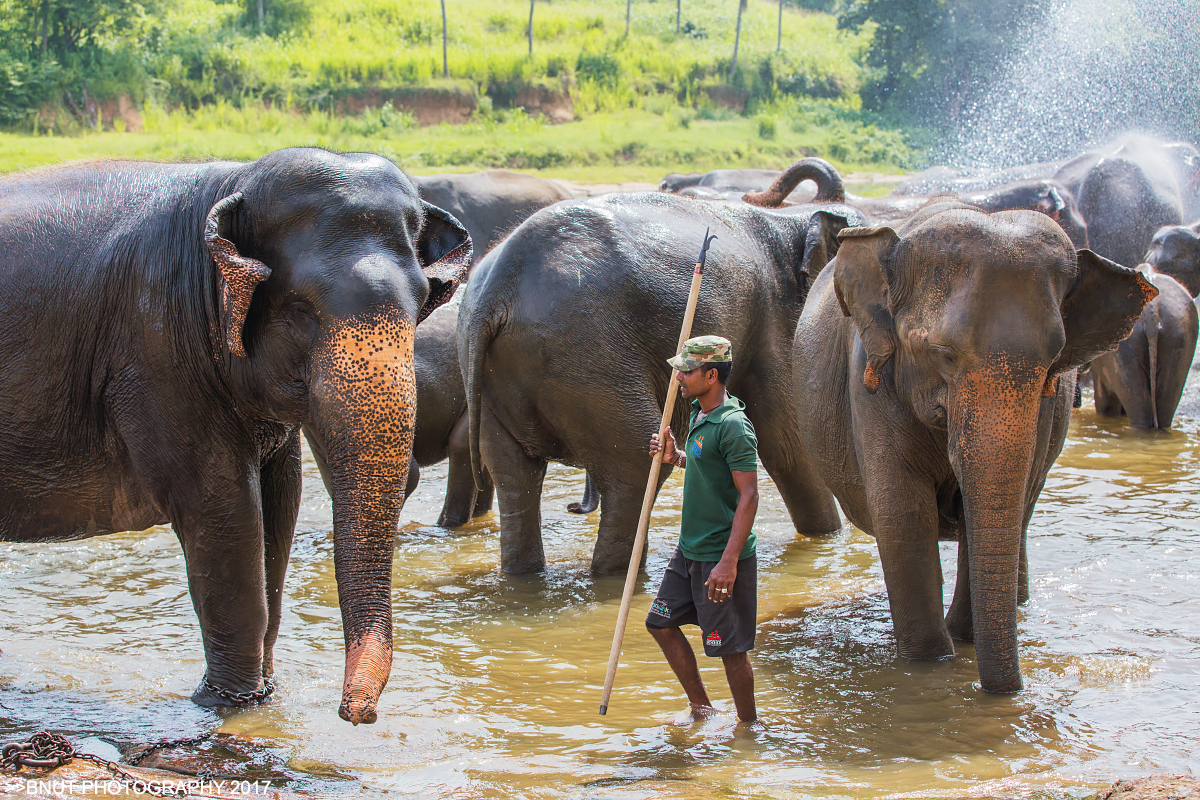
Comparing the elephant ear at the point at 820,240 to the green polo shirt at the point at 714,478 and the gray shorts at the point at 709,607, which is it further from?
the gray shorts at the point at 709,607

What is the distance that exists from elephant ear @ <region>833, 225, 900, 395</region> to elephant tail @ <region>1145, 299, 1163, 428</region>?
582cm

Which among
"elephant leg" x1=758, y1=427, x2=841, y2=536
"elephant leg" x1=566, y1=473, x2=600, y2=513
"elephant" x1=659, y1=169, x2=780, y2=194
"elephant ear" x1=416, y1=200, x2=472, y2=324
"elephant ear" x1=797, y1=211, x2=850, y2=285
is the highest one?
"elephant ear" x1=416, y1=200, x2=472, y2=324

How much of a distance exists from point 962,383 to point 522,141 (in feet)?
68.2

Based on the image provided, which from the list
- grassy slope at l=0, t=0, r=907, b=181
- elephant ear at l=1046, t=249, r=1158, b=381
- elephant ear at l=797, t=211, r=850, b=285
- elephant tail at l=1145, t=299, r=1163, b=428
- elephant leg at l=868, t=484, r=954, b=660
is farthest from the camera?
grassy slope at l=0, t=0, r=907, b=181

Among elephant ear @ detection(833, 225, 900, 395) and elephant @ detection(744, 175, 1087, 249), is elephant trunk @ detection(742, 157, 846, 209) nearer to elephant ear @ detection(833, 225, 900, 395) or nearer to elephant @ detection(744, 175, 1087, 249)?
elephant @ detection(744, 175, 1087, 249)

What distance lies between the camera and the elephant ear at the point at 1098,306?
411cm

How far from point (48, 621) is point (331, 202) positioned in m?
2.86

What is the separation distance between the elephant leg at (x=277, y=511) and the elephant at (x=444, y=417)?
2.57 m

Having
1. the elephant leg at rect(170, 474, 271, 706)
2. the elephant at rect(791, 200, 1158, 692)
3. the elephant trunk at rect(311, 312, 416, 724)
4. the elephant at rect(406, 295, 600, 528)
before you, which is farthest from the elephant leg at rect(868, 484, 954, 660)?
the elephant at rect(406, 295, 600, 528)

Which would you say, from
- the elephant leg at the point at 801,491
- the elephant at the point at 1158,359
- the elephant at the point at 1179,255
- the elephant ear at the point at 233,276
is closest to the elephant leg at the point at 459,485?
the elephant leg at the point at 801,491

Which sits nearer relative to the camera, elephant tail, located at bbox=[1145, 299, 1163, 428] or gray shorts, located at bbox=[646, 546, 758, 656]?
gray shorts, located at bbox=[646, 546, 758, 656]

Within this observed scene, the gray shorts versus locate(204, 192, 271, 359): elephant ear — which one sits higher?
locate(204, 192, 271, 359): elephant ear

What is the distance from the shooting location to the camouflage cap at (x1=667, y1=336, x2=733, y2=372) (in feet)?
12.4

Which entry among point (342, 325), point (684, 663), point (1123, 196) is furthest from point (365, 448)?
point (1123, 196)
